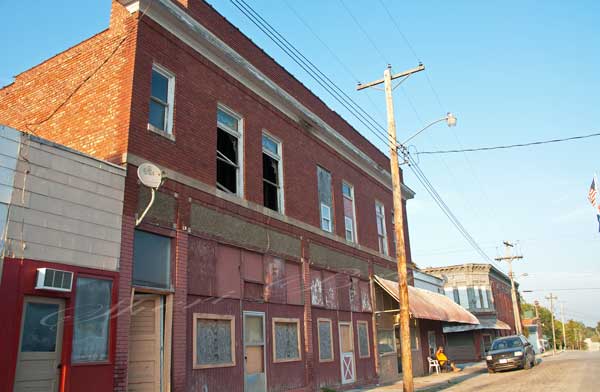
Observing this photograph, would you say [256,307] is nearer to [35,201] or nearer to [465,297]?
[35,201]

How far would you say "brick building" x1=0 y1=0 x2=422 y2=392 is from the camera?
35.0 feet

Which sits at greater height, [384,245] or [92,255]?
[384,245]

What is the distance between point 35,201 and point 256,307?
22.1 feet

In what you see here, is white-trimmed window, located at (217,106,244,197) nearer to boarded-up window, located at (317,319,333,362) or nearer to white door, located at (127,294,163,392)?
white door, located at (127,294,163,392)

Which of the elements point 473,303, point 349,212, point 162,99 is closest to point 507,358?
point 349,212

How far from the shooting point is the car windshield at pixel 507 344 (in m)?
26.1

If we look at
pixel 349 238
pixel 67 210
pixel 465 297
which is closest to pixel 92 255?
pixel 67 210

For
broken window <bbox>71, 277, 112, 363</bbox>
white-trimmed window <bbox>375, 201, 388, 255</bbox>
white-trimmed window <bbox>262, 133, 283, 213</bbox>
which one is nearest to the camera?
broken window <bbox>71, 277, 112, 363</bbox>

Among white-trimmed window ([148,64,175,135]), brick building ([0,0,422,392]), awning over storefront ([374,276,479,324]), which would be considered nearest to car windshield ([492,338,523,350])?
awning over storefront ([374,276,479,324])

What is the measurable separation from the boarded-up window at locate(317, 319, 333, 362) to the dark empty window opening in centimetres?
586

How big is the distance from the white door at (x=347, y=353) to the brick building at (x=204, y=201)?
7 cm

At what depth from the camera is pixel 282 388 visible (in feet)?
46.4

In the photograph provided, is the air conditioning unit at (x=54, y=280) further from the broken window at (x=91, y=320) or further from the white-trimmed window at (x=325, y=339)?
the white-trimmed window at (x=325, y=339)

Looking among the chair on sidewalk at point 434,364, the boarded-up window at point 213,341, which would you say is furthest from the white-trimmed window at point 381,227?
the boarded-up window at point 213,341
